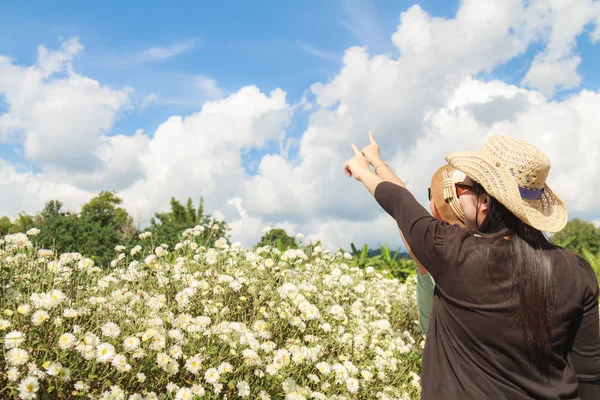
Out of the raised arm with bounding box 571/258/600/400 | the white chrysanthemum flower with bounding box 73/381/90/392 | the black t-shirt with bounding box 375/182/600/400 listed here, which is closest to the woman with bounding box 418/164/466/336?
the black t-shirt with bounding box 375/182/600/400

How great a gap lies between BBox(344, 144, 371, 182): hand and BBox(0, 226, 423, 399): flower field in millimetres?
1235

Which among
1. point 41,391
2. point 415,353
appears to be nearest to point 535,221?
point 41,391

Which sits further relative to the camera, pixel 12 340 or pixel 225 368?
pixel 225 368

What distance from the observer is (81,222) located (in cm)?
764

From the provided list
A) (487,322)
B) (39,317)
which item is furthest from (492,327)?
(39,317)

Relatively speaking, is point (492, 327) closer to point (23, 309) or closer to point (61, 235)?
point (23, 309)

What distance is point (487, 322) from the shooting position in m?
1.98

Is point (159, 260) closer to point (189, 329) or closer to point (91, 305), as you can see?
point (91, 305)

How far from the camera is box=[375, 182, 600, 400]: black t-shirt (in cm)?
195

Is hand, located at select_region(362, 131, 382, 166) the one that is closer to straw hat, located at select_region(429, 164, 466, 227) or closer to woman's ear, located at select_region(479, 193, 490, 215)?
straw hat, located at select_region(429, 164, 466, 227)

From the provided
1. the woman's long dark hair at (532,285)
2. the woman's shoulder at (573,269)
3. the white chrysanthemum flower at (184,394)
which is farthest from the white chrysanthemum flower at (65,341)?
the woman's shoulder at (573,269)

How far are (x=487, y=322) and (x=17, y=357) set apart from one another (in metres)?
2.07

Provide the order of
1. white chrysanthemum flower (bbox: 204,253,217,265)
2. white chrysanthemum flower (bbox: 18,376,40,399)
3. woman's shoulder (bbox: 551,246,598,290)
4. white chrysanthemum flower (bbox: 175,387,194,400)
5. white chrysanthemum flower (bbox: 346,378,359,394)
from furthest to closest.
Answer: white chrysanthemum flower (bbox: 204,253,217,265)
white chrysanthemum flower (bbox: 346,378,359,394)
white chrysanthemum flower (bbox: 175,387,194,400)
white chrysanthemum flower (bbox: 18,376,40,399)
woman's shoulder (bbox: 551,246,598,290)

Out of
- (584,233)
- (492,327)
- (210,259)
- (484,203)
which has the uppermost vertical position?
(584,233)
